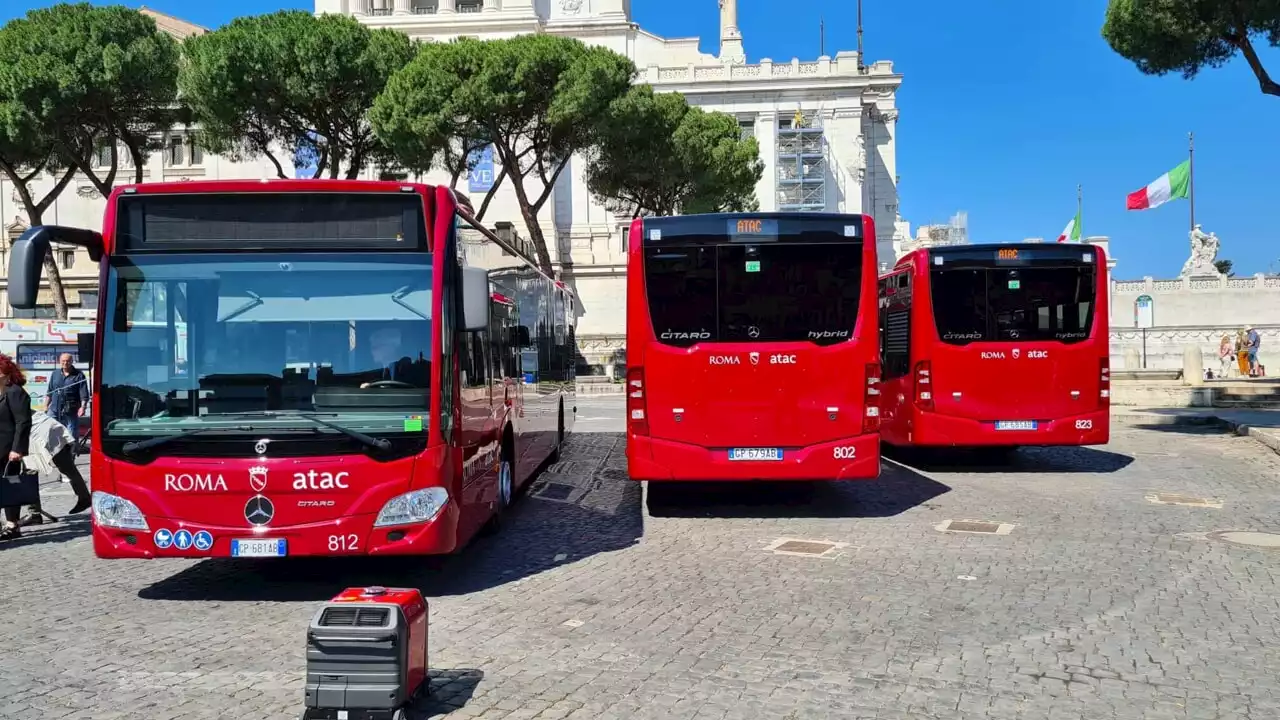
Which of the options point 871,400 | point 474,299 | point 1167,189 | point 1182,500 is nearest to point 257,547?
point 474,299

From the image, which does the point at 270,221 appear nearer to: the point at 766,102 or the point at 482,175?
the point at 482,175

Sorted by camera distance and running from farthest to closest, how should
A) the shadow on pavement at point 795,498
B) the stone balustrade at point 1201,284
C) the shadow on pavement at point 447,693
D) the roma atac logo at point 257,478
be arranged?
the stone balustrade at point 1201,284 < the shadow on pavement at point 795,498 < the roma atac logo at point 257,478 < the shadow on pavement at point 447,693

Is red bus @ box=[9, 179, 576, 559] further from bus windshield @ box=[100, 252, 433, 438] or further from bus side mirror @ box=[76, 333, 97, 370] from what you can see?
bus side mirror @ box=[76, 333, 97, 370]

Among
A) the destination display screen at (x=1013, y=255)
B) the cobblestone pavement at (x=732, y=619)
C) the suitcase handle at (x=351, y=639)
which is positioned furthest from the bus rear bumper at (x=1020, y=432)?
the suitcase handle at (x=351, y=639)

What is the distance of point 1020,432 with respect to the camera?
12781 millimetres

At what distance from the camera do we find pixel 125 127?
32094 mm

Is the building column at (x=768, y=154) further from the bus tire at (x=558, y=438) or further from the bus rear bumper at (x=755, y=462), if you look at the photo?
the bus rear bumper at (x=755, y=462)

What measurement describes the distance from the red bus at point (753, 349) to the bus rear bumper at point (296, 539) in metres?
3.65

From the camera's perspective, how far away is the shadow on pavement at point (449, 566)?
23.3 feet

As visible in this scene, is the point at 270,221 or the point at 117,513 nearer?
the point at 117,513

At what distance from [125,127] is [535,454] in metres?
26.2

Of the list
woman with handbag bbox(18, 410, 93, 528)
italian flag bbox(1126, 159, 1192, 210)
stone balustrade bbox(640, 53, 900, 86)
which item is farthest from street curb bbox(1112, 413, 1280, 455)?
stone balustrade bbox(640, 53, 900, 86)

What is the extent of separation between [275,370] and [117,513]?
1311 mm

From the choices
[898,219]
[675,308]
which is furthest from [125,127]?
[898,219]
